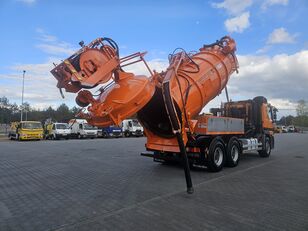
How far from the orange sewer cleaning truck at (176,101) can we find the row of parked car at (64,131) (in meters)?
19.5

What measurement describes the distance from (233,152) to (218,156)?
129cm

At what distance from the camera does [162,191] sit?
23.3ft

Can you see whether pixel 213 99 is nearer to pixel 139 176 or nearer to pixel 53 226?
pixel 139 176

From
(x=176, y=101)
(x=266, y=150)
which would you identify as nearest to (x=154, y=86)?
(x=176, y=101)

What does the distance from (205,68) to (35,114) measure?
91.0 m

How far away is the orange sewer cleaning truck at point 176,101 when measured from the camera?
23.3 ft

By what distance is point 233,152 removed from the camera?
36.9 feet

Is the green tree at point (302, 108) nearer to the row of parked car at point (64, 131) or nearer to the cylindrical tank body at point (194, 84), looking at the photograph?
the row of parked car at point (64, 131)

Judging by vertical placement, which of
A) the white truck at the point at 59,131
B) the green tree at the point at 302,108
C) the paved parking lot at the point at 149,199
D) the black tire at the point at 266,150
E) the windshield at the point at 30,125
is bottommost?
the paved parking lot at the point at 149,199

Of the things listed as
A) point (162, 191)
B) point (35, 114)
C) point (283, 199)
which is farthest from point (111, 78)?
point (35, 114)

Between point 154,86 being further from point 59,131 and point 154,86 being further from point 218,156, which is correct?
point 59,131

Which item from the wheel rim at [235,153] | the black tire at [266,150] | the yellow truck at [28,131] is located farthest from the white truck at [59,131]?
the wheel rim at [235,153]

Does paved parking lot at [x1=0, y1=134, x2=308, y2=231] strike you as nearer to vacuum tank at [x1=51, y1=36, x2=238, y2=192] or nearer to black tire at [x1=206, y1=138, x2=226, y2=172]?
black tire at [x1=206, y1=138, x2=226, y2=172]

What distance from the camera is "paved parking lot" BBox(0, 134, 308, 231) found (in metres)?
4.93
